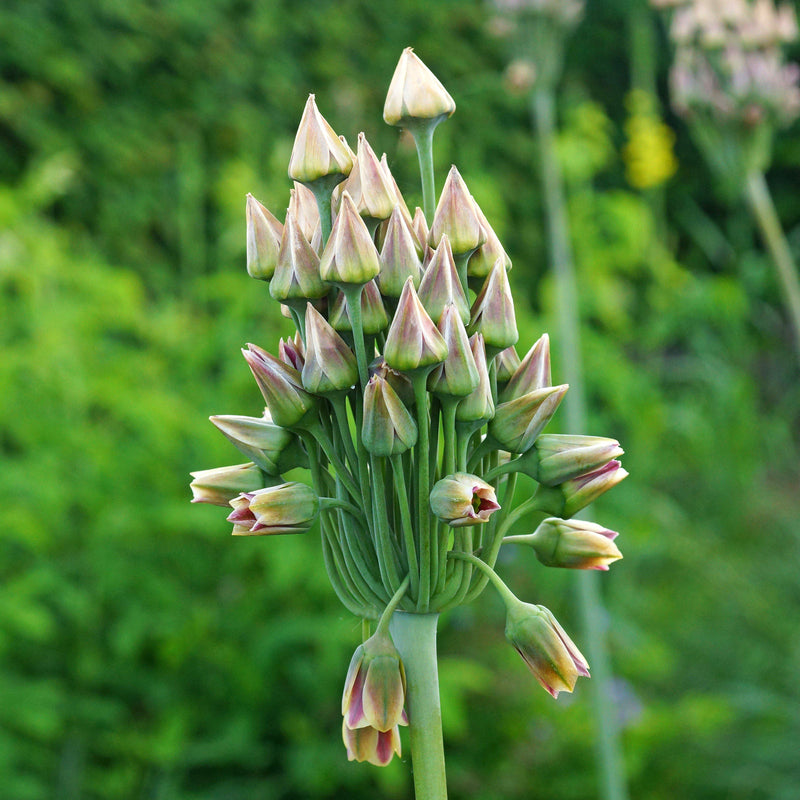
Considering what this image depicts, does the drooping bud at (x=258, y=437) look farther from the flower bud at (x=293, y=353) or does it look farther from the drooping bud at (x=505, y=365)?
the drooping bud at (x=505, y=365)

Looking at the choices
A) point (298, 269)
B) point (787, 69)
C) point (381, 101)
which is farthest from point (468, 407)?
point (381, 101)

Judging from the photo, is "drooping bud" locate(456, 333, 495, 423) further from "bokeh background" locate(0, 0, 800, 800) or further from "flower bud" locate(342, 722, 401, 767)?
"bokeh background" locate(0, 0, 800, 800)

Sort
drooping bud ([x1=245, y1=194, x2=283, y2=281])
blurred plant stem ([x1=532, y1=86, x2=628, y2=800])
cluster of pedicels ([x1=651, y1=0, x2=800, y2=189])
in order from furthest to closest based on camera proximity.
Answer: cluster of pedicels ([x1=651, y1=0, x2=800, y2=189])
blurred plant stem ([x1=532, y1=86, x2=628, y2=800])
drooping bud ([x1=245, y1=194, x2=283, y2=281])

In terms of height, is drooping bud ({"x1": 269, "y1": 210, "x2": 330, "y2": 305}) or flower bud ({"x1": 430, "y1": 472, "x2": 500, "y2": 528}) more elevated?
drooping bud ({"x1": 269, "y1": 210, "x2": 330, "y2": 305})

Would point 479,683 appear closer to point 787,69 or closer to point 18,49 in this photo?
point 787,69

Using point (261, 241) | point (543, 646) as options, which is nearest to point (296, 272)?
point (261, 241)

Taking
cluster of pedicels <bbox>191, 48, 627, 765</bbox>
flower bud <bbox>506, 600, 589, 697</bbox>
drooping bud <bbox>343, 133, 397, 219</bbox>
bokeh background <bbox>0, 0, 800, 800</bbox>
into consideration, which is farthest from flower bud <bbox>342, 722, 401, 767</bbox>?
bokeh background <bbox>0, 0, 800, 800</bbox>
